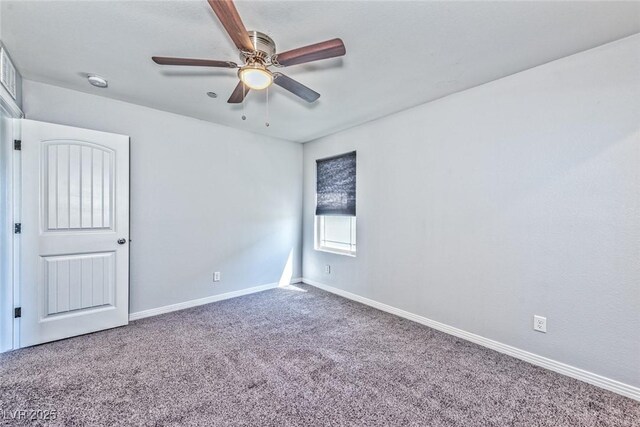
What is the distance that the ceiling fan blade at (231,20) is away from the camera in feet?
4.23

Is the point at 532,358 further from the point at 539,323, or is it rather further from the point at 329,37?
the point at 329,37

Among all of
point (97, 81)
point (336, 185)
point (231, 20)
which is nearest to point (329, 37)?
point (231, 20)

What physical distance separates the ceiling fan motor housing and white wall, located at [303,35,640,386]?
6.06 feet

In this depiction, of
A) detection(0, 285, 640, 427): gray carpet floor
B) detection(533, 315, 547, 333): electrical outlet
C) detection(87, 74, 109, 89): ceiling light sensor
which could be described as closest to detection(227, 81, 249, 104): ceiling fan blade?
detection(87, 74, 109, 89): ceiling light sensor

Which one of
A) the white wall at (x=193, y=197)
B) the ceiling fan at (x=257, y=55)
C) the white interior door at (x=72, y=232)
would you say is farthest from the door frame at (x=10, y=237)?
the ceiling fan at (x=257, y=55)

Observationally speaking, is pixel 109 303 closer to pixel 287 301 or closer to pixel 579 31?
pixel 287 301

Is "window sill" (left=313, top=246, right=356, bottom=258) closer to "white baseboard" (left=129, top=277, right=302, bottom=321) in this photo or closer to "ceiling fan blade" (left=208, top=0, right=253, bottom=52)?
"white baseboard" (left=129, top=277, right=302, bottom=321)

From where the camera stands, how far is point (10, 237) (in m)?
2.43

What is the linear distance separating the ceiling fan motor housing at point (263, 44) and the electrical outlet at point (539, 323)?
114 inches

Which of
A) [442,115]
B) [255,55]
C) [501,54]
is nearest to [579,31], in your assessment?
[501,54]

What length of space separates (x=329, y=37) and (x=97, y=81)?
223 cm

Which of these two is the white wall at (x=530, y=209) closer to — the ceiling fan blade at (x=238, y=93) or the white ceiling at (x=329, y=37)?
the white ceiling at (x=329, y=37)

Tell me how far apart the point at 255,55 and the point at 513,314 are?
289 centimetres

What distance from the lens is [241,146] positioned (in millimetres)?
4000
